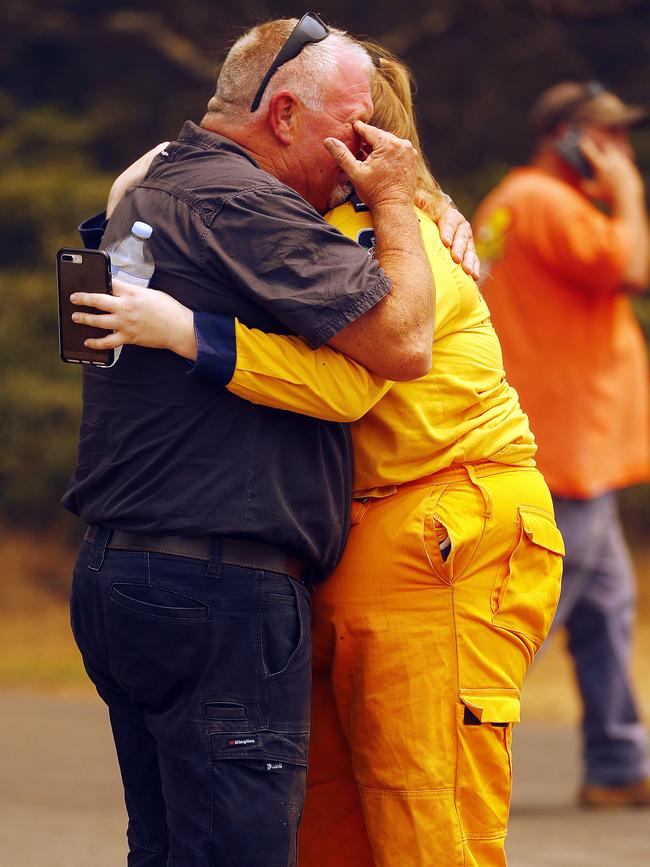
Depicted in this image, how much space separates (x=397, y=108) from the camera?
3.07 meters

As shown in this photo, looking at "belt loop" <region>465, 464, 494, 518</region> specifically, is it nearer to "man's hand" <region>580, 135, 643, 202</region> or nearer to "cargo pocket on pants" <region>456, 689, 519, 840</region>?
"cargo pocket on pants" <region>456, 689, 519, 840</region>

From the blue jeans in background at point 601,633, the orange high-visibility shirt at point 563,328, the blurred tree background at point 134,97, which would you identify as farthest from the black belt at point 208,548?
the blurred tree background at point 134,97

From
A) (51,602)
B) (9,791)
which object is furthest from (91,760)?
(51,602)

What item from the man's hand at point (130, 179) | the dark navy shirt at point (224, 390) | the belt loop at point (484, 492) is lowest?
the belt loop at point (484, 492)

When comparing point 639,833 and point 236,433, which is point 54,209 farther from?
point 236,433

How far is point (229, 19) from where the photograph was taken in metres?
10.9

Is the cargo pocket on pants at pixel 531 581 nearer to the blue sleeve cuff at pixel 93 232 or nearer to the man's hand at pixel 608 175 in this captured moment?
the blue sleeve cuff at pixel 93 232

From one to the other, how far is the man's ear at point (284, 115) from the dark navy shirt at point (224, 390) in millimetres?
113

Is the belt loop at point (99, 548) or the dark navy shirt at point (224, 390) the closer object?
the dark navy shirt at point (224, 390)

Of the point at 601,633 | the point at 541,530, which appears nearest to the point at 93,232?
the point at 541,530

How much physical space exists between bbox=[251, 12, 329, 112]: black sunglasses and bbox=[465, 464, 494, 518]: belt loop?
2.64ft

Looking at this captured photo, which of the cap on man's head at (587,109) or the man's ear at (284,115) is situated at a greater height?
the cap on man's head at (587,109)

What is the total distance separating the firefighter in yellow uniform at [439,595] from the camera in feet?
9.42

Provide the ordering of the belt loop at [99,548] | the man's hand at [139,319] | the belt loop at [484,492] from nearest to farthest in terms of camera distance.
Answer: the man's hand at [139,319] → the belt loop at [99,548] → the belt loop at [484,492]
